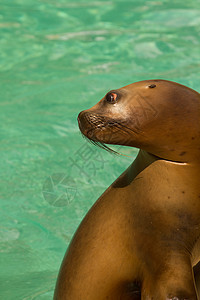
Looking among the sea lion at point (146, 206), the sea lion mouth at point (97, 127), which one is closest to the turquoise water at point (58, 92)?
the sea lion at point (146, 206)

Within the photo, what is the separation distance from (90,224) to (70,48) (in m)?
4.34

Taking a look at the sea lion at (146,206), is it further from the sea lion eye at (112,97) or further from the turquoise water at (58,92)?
the turquoise water at (58,92)

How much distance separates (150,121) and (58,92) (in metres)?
3.46

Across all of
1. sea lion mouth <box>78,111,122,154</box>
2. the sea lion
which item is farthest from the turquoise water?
sea lion mouth <box>78,111,122,154</box>

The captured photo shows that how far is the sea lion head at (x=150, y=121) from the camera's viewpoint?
1.94 metres

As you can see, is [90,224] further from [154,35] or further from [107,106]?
[154,35]

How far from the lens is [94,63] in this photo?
5980mm

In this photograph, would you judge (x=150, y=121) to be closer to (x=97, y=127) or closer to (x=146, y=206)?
(x=97, y=127)

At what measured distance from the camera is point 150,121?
194 cm

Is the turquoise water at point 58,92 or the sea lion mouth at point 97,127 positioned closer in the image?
the sea lion mouth at point 97,127

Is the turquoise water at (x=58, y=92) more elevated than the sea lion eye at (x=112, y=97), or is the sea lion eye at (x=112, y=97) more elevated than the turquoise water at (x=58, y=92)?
the sea lion eye at (x=112, y=97)

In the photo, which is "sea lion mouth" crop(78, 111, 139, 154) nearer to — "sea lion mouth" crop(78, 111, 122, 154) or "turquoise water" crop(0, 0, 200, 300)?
"sea lion mouth" crop(78, 111, 122, 154)

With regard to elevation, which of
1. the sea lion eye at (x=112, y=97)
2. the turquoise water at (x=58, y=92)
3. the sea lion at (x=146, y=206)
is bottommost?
the turquoise water at (x=58, y=92)

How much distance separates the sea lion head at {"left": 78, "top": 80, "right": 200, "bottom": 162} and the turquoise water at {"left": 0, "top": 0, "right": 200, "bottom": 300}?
118cm
